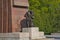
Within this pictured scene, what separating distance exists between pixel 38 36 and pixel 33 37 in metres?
0.55

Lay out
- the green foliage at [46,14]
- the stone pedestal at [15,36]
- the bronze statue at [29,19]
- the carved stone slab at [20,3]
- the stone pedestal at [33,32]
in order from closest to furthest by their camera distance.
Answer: the stone pedestal at [15,36] < the stone pedestal at [33,32] < the bronze statue at [29,19] < the carved stone slab at [20,3] < the green foliage at [46,14]

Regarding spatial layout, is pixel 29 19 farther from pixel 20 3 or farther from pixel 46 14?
pixel 46 14

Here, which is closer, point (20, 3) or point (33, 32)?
point (33, 32)

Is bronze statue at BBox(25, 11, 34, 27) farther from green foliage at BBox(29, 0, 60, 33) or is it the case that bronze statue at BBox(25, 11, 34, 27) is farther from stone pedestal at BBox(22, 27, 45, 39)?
green foliage at BBox(29, 0, 60, 33)

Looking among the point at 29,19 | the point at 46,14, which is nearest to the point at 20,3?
the point at 29,19

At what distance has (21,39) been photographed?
37.3 feet

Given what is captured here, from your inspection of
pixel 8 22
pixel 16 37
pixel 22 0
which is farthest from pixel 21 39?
pixel 22 0

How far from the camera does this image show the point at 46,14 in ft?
109

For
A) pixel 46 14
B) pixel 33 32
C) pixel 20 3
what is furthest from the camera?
pixel 46 14

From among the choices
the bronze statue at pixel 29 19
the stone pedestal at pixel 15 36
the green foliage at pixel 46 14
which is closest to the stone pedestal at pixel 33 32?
→ the bronze statue at pixel 29 19

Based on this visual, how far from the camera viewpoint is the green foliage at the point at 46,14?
31609 mm

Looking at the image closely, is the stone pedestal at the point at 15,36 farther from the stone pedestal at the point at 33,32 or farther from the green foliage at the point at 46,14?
the green foliage at the point at 46,14

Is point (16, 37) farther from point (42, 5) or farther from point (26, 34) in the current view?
point (42, 5)

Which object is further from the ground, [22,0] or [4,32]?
[22,0]
